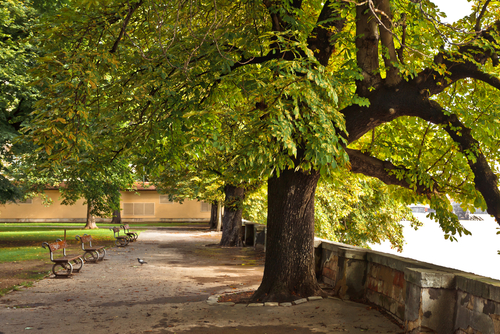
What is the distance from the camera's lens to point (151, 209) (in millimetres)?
50031

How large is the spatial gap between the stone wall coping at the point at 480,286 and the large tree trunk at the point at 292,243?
327cm

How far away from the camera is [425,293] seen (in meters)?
5.68

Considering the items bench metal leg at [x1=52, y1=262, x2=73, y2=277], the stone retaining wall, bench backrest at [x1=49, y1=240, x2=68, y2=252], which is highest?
the stone retaining wall

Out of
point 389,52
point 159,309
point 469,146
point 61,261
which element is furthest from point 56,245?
point 469,146

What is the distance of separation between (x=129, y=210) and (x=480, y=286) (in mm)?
47273

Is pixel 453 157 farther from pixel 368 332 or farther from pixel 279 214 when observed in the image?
pixel 368 332

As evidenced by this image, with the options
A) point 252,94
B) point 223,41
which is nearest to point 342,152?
point 252,94

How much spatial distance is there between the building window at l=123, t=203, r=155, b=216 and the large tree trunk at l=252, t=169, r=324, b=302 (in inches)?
1688

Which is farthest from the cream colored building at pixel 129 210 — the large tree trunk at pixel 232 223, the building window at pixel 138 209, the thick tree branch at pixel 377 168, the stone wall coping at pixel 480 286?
the stone wall coping at pixel 480 286

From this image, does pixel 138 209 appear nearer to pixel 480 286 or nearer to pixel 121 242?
pixel 121 242

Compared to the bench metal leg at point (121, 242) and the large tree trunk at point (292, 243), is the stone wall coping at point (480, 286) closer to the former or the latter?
Result: the large tree trunk at point (292, 243)

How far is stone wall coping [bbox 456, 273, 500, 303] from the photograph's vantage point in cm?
484

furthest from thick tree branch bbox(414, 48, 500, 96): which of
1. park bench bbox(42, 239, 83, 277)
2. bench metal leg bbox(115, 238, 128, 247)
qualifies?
bench metal leg bbox(115, 238, 128, 247)

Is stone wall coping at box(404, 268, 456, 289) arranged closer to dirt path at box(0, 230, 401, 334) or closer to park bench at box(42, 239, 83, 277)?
dirt path at box(0, 230, 401, 334)
